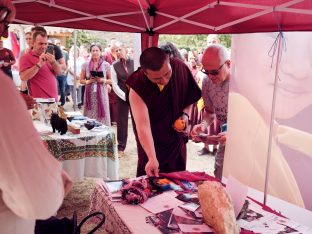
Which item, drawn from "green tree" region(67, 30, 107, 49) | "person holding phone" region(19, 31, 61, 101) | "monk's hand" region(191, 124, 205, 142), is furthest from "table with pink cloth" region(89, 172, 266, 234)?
"green tree" region(67, 30, 107, 49)

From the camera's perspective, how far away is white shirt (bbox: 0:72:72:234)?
66cm

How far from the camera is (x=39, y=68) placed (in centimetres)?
290

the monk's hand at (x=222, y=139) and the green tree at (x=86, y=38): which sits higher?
the green tree at (x=86, y=38)

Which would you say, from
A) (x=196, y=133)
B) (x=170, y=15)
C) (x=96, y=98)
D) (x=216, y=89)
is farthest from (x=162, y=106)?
(x=96, y=98)

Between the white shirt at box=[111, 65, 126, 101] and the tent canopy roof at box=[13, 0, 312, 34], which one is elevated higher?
the tent canopy roof at box=[13, 0, 312, 34]

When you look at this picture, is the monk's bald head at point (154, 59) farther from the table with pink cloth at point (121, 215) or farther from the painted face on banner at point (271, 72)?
the painted face on banner at point (271, 72)

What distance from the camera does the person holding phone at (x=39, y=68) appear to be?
2881 millimetres

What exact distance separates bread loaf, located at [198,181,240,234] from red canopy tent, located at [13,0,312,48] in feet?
3.33

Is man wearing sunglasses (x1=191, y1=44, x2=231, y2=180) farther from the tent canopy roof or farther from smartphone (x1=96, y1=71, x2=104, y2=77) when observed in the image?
smartphone (x1=96, y1=71, x2=104, y2=77)

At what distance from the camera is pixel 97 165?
2.54 metres

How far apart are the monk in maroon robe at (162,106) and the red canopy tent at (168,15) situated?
440mm

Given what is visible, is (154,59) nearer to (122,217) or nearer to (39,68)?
(122,217)

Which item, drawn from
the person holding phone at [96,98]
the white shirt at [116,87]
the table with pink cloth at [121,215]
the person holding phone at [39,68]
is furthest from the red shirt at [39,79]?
the table with pink cloth at [121,215]

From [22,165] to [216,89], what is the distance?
1885 millimetres
